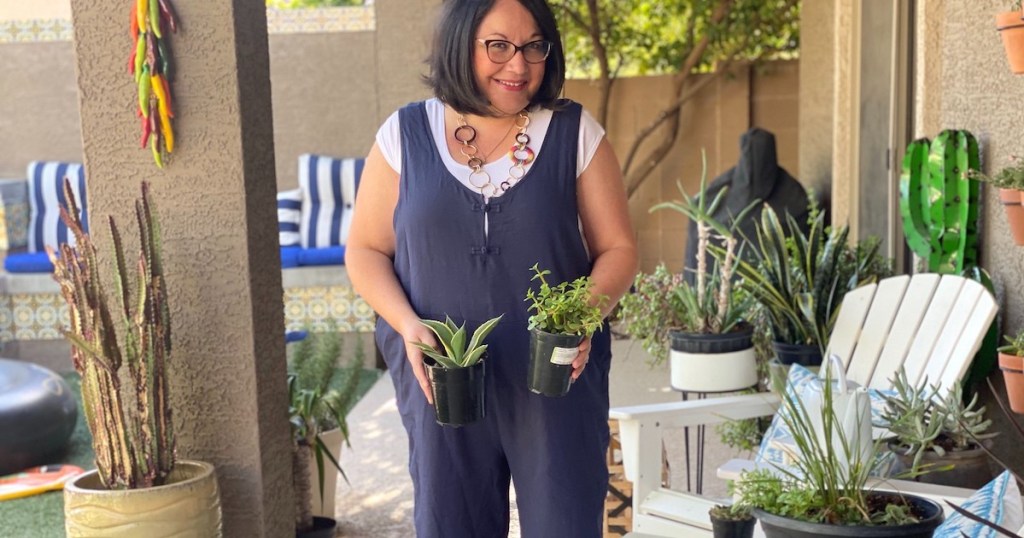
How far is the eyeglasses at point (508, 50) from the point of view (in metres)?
2.19

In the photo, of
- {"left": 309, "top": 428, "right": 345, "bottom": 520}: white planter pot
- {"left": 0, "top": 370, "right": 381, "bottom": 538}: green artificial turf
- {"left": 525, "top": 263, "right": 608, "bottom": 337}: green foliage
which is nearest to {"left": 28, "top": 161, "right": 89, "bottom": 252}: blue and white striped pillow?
{"left": 0, "top": 370, "right": 381, "bottom": 538}: green artificial turf

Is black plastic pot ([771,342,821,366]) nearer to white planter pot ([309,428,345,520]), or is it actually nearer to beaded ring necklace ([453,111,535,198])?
white planter pot ([309,428,345,520])

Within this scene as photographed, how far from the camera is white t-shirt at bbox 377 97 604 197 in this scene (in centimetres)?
221

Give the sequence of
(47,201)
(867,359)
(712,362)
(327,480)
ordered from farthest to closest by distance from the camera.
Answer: (47,201)
(327,480)
(712,362)
(867,359)

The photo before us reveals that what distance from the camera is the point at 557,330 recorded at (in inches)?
82.6

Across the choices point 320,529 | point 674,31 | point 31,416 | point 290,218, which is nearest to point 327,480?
point 320,529

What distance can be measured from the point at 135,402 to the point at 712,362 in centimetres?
182

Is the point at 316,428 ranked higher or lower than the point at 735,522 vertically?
lower

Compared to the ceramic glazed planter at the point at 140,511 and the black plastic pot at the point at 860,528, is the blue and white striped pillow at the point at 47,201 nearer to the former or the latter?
the ceramic glazed planter at the point at 140,511

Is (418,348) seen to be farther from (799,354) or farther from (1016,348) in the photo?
(799,354)

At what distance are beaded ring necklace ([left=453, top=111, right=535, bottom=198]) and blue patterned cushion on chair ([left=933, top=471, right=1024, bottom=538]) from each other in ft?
3.06

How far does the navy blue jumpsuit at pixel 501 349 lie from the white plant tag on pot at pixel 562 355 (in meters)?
0.15

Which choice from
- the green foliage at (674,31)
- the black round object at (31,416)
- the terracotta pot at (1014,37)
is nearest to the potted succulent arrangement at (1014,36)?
the terracotta pot at (1014,37)

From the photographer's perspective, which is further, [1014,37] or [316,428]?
[316,428]
